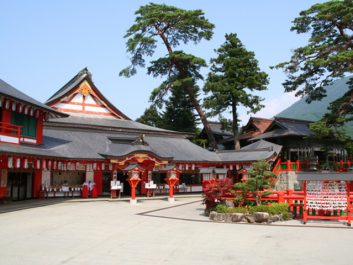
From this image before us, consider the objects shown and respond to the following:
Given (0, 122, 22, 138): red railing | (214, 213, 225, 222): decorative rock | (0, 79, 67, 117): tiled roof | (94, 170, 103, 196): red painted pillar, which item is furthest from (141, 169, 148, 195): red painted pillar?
(214, 213, 225, 222): decorative rock

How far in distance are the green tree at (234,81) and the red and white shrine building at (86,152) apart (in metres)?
6.01

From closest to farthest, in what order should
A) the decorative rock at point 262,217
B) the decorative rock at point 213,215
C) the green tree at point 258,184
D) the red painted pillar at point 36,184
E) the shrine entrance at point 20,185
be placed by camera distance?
the decorative rock at point 262,217 < the decorative rock at point 213,215 < the green tree at point 258,184 < the shrine entrance at point 20,185 < the red painted pillar at point 36,184

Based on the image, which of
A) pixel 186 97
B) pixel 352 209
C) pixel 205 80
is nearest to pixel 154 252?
pixel 352 209

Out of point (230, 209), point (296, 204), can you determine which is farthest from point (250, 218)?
point (296, 204)

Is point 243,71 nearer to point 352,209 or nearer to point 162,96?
point 162,96

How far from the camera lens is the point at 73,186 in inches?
1134

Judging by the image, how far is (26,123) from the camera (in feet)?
83.6

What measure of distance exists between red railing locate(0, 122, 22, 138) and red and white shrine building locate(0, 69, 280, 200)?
2.3 inches

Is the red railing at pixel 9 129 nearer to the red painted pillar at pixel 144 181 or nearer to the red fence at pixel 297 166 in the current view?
the red painted pillar at pixel 144 181

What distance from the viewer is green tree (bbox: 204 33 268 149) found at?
131ft

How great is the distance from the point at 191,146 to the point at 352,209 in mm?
21404

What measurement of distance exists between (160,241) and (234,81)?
29810 mm

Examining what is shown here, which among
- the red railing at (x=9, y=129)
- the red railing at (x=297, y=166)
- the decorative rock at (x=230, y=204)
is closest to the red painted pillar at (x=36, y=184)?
the red railing at (x=9, y=129)

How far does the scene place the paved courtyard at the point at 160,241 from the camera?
401 inches
